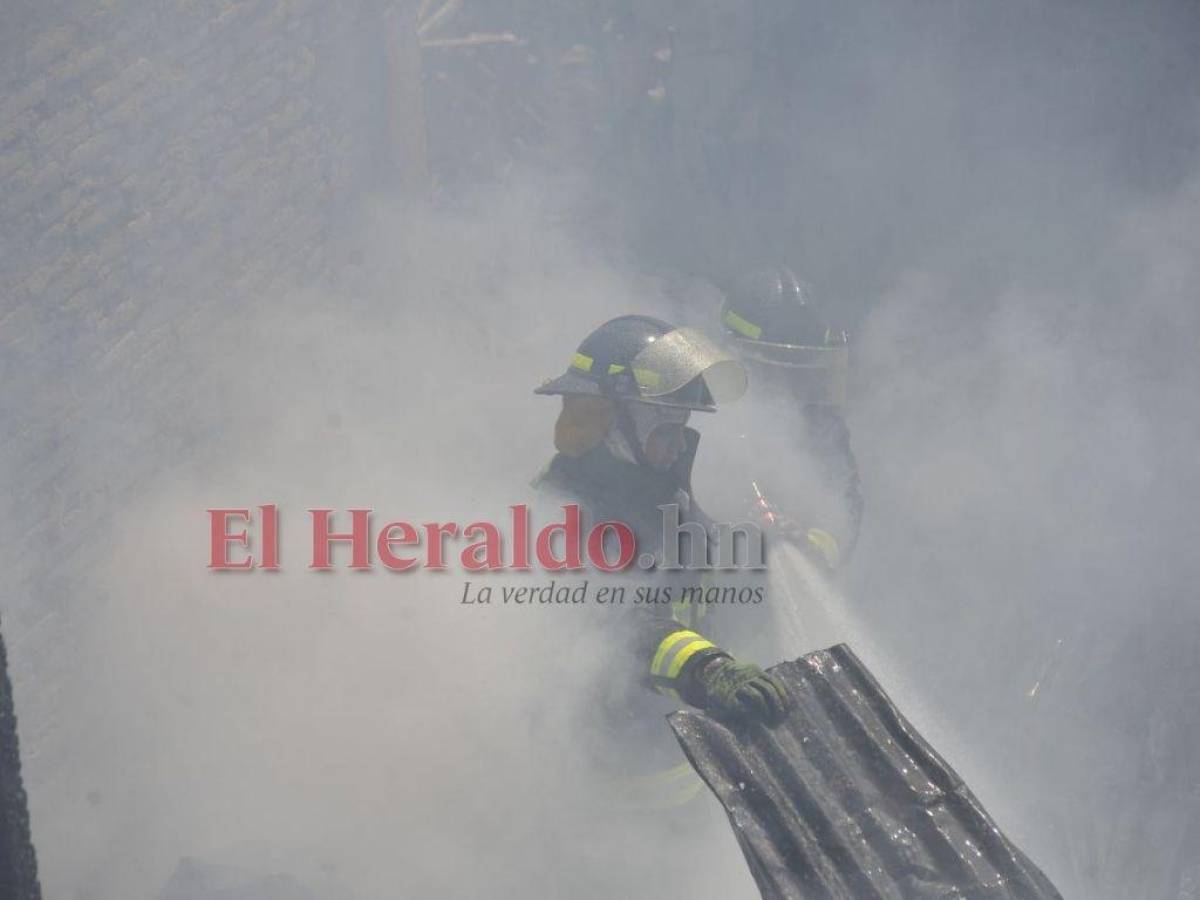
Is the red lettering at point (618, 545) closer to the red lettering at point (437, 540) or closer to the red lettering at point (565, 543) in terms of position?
the red lettering at point (565, 543)

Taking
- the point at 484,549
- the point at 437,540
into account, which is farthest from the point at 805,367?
the point at 437,540

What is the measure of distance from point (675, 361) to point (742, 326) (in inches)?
72.0

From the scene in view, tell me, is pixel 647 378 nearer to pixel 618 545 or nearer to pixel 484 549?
pixel 618 545

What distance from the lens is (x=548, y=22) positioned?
10.2m

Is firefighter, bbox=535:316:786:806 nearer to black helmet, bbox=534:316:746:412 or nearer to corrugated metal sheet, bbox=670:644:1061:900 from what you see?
black helmet, bbox=534:316:746:412

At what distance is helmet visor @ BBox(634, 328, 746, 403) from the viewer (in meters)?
4.79

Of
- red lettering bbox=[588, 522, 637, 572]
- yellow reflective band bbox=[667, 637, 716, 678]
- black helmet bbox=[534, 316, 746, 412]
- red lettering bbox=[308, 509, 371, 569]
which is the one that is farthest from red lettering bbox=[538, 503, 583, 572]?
red lettering bbox=[308, 509, 371, 569]

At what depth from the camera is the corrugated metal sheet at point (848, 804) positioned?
330 cm

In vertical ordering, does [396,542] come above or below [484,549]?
above

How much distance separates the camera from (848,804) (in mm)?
3535

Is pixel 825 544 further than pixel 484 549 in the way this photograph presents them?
No

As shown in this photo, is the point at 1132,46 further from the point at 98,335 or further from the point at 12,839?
the point at 12,839

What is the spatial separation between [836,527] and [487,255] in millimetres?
4078

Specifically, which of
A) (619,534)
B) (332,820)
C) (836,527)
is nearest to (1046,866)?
(836,527)
